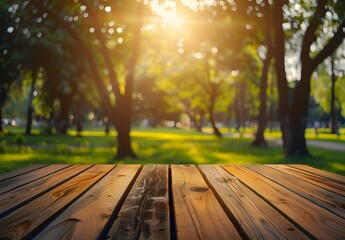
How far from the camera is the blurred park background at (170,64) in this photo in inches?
480

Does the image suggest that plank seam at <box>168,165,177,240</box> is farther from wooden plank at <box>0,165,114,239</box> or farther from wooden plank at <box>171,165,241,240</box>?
wooden plank at <box>0,165,114,239</box>

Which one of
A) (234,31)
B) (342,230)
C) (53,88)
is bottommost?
(342,230)

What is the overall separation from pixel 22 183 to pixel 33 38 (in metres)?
24.7

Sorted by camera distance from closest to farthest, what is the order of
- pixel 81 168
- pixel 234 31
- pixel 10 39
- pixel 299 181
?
pixel 299 181 → pixel 81 168 → pixel 234 31 → pixel 10 39

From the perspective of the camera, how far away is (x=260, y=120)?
67.4 feet

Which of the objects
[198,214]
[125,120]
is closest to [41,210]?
[198,214]

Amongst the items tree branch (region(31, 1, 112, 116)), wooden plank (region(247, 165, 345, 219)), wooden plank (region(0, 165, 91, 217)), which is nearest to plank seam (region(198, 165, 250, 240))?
wooden plank (region(247, 165, 345, 219))

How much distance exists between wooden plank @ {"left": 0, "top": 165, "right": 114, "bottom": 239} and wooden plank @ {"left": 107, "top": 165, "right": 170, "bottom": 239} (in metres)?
0.36

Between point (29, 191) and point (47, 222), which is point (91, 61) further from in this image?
point (47, 222)

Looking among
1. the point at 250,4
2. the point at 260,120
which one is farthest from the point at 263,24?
the point at 260,120

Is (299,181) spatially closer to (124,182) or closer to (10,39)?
(124,182)

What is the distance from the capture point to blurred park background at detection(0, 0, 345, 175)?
12195 mm

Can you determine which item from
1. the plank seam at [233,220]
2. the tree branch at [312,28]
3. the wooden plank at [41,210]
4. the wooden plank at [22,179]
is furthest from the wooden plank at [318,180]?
the tree branch at [312,28]

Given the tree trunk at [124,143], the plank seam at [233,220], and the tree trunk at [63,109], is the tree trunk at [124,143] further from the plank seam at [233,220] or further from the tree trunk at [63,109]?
the tree trunk at [63,109]
